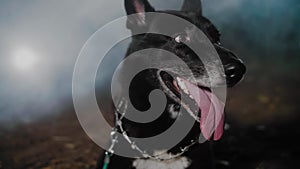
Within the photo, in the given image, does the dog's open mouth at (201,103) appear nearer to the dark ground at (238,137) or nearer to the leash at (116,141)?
the leash at (116,141)

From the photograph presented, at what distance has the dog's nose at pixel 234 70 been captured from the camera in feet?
9.52

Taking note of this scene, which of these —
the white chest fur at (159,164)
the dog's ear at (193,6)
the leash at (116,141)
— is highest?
the dog's ear at (193,6)

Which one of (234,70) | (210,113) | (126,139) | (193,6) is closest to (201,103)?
(210,113)

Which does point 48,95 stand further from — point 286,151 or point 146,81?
point 146,81

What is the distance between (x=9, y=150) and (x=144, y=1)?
3895 millimetres

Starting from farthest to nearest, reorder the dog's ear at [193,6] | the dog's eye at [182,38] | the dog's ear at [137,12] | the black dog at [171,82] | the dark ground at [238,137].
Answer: the dark ground at [238,137], the dog's ear at [193,6], the dog's ear at [137,12], the dog's eye at [182,38], the black dog at [171,82]

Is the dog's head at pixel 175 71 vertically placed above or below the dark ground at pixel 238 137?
above

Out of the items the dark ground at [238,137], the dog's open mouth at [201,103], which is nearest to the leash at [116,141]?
the dog's open mouth at [201,103]

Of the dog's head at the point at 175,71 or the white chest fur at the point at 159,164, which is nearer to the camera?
the dog's head at the point at 175,71

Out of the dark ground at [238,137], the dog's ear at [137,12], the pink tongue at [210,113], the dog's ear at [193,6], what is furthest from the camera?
the dark ground at [238,137]

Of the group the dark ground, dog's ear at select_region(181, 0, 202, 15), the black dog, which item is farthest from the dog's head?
the dark ground

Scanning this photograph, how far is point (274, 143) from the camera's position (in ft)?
17.6

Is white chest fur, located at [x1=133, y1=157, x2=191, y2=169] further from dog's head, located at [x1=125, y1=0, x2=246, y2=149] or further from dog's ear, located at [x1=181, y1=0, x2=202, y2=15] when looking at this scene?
dog's ear, located at [x1=181, y1=0, x2=202, y2=15]

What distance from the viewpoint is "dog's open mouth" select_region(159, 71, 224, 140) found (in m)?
2.89
